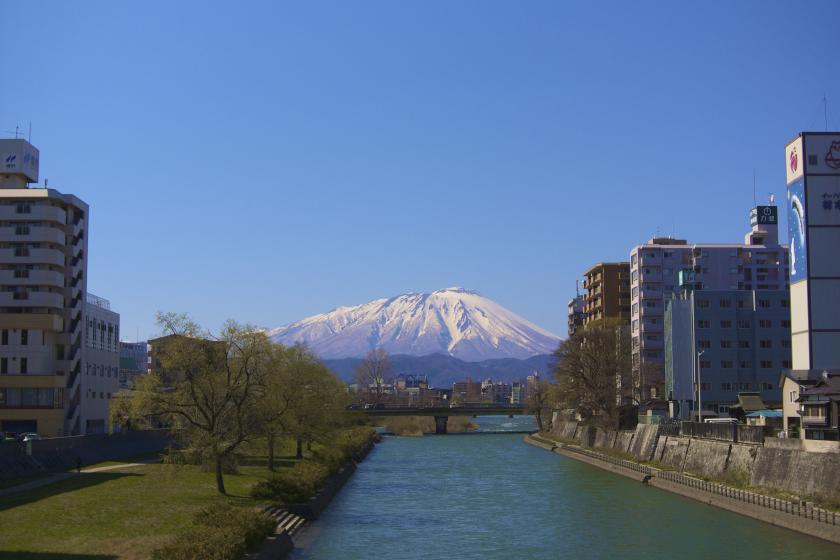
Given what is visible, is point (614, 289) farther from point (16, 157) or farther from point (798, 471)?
point (798, 471)

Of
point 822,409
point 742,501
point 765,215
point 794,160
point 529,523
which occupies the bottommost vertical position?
point 529,523

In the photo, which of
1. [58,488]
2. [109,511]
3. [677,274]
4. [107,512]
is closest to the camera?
[107,512]

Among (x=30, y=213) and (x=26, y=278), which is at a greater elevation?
(x=30, y=213)

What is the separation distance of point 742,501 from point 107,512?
3384 centimetres

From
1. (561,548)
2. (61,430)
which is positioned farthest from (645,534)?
(61,430)

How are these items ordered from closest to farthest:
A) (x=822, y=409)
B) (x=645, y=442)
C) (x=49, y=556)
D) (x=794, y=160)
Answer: (x=49, y=556) → (x=822, y=409) → (x=794, y=160) → (x=645, y=442)

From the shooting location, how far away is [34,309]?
280 feet

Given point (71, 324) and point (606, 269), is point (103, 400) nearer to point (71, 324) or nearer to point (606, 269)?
point (71, 324)

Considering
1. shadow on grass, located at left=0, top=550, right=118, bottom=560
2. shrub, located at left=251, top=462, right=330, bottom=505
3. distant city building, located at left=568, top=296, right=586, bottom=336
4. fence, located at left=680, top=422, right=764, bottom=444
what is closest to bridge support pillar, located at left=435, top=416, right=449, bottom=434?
distant city building, located at left=568, top=296, right=586, bottom=336

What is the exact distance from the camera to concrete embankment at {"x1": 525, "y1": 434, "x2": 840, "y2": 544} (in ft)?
140

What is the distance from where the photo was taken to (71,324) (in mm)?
88562

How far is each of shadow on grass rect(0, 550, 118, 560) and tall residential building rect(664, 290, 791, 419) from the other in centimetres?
8264

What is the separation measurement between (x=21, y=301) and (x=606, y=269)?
91.5 meters

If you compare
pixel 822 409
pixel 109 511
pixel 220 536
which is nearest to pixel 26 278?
pixel 109 511
